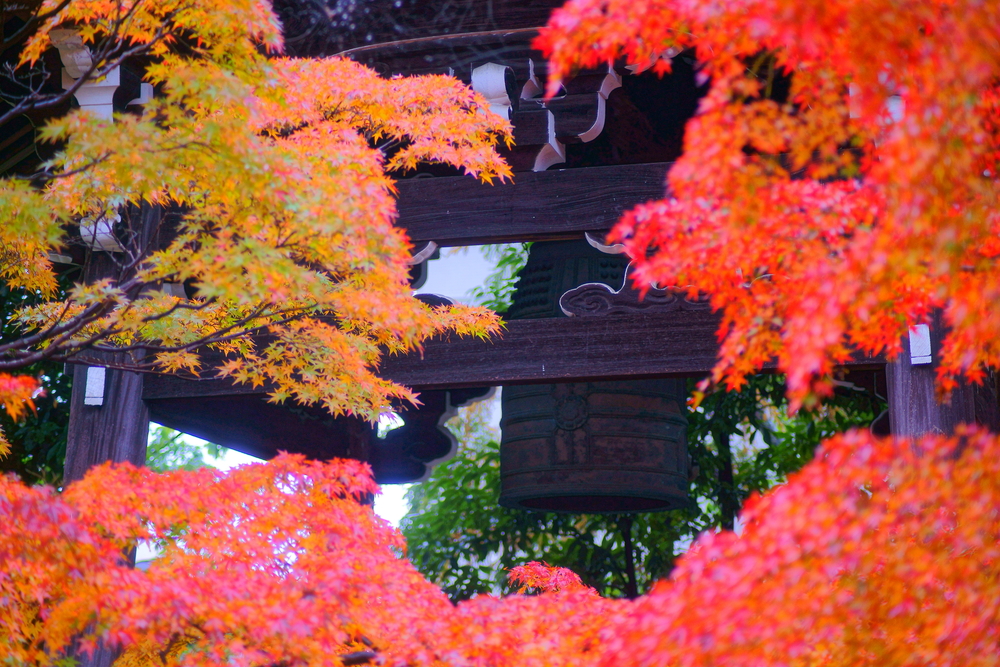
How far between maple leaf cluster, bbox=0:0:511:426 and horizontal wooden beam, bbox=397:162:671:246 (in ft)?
2.06

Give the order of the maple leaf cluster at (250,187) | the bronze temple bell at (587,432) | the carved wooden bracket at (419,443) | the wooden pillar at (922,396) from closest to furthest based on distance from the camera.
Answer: the maple leaf cluster at (250,187)
the wooden pillar at (922,396)
the bronze temple bell at (587,432)
the carved wooden bracket at (419,443)

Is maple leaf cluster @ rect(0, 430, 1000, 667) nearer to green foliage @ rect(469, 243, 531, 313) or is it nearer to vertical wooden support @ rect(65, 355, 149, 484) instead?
vertical wooden support @ rect(65, 355, 149, 484)

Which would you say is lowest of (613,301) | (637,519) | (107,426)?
(107,426)

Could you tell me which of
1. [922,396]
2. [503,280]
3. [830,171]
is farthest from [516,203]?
[503,280]

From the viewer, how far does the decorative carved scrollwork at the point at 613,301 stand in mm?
5531

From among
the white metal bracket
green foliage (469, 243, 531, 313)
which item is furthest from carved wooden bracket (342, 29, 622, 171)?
green foliage (469, 243, 531, 313)

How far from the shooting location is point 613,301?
5.61 metres

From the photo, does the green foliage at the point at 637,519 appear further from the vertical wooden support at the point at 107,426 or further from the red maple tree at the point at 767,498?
the red maple tree at the point at 767,498

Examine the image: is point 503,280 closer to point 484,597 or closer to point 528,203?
point 528,203

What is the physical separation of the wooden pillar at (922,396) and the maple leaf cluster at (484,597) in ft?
0.65

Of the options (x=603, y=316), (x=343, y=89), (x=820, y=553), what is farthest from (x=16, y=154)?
(x=820, y=553)

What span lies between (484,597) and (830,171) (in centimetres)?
193

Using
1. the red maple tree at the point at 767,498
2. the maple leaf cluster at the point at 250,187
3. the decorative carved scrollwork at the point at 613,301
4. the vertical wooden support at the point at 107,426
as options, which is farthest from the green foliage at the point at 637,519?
the red maple tree at the point at 767,498

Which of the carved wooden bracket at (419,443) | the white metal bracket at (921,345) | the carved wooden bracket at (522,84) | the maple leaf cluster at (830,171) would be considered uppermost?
the carved wooden bracket at (522,84)
